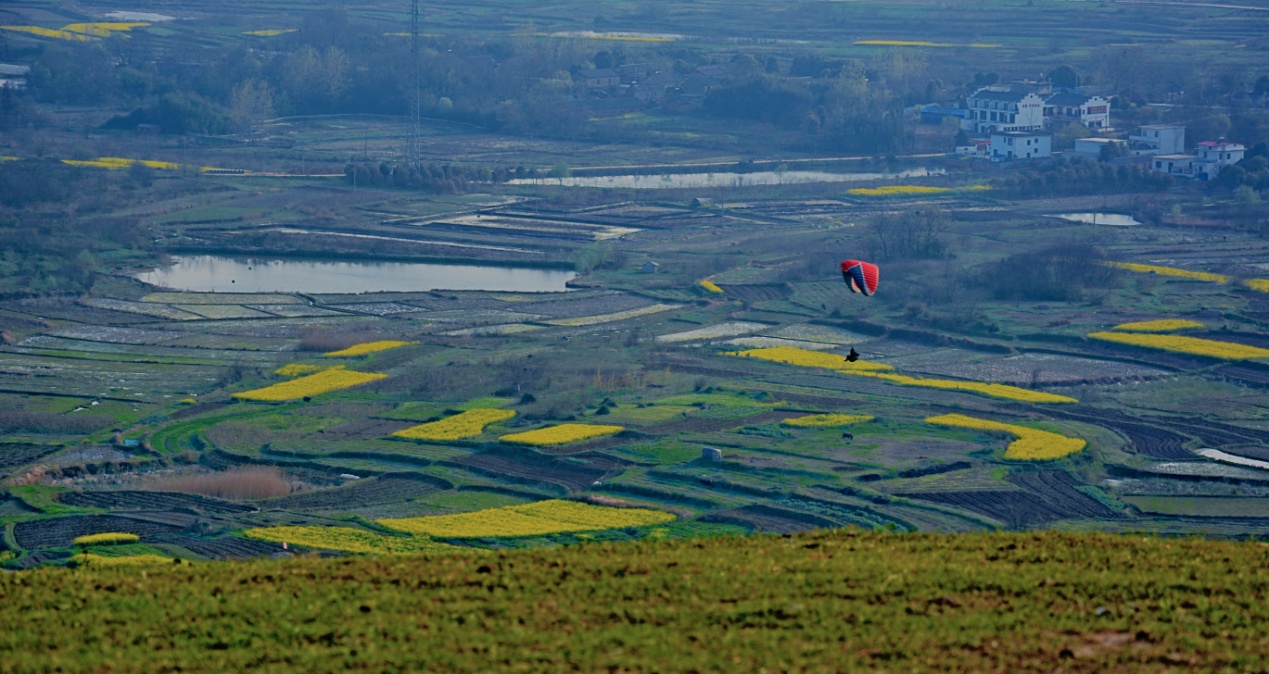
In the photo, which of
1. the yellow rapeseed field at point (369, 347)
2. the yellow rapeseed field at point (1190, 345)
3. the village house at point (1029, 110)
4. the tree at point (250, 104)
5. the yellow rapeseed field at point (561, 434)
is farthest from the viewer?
the tree at point (250, 104)

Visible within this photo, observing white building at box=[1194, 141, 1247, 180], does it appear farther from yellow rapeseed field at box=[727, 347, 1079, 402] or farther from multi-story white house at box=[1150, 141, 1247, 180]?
yellow rapeseed field at box=[727, 347, 1079, 402]

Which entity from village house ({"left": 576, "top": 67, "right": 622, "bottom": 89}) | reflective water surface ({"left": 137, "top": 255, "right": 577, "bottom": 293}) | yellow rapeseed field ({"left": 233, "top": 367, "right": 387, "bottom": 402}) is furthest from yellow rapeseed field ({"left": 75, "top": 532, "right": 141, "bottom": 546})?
village house ({"left": 576, "top": 67, "right": 622, "bottom": 89})

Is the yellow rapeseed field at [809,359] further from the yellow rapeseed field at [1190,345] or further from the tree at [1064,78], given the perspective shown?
the tree at [1064,78]

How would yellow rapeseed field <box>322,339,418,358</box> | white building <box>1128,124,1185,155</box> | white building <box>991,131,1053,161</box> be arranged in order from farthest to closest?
white building <box>991,131,1053,161</box>, white building <box>1128,124,1185,155</box>, yellow rapeseed field <box>322,339,418,358</box>

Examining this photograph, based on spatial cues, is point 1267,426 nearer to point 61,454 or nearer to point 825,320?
point 825,320

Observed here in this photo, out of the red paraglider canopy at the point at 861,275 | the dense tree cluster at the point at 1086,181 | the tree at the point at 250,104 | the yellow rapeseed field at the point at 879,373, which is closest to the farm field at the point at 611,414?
the yellow rapeseed field at the point at 879,373

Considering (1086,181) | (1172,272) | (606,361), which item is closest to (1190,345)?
(1172,272)
